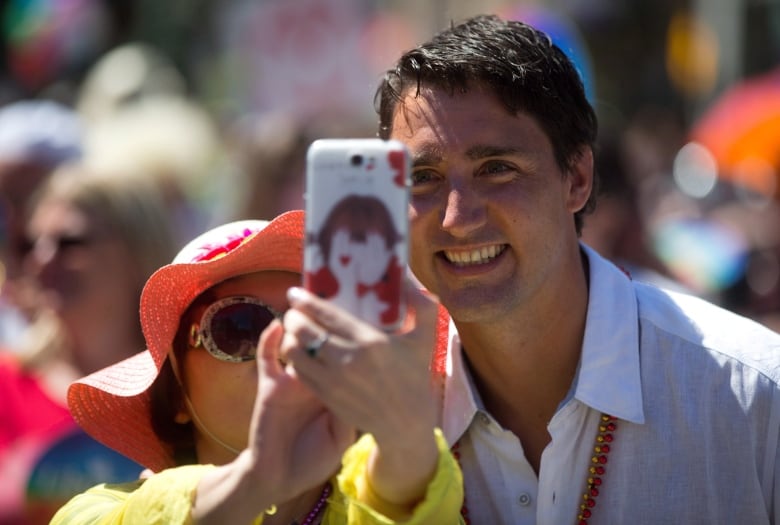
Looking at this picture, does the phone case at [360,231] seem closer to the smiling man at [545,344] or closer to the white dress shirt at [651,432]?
the smiling man at [545,344]

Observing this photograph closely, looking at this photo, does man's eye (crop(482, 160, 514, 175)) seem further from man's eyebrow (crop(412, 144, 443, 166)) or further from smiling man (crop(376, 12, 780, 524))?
man's eyebrow (crop(412, 144, 443, 166))

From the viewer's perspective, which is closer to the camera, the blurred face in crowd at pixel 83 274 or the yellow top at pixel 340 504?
the yellow top at pixel 340 504

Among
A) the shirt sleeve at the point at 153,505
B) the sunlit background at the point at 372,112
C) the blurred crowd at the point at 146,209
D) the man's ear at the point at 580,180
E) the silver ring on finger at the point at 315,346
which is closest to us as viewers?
the silver ring on finger at the point at 315,346

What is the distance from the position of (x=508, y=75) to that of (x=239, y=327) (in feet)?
3.26

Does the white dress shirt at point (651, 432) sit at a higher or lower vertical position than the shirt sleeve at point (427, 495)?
lower

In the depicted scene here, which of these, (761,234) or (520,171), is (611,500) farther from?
(761,234)

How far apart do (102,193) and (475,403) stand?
1.92 meters

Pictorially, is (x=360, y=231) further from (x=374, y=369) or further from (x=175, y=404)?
(x=175, y=404)

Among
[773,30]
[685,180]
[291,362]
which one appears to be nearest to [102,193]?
[291,362]

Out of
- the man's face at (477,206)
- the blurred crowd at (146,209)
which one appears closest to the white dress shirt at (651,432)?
the man's face at (477,206)

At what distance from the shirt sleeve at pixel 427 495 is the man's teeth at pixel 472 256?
0.78m

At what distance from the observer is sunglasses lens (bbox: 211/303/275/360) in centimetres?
268

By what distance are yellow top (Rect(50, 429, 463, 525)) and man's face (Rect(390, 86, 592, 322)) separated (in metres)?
0.69

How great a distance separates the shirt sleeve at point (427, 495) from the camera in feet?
7.27
